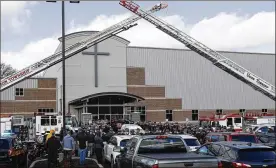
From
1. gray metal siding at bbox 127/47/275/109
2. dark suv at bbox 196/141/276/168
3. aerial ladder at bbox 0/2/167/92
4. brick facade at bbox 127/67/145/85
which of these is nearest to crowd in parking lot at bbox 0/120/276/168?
dark suv at bbox 196/141/276/168

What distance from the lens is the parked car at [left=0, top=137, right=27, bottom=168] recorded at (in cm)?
1683

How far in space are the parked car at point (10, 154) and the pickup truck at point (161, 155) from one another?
6.34m

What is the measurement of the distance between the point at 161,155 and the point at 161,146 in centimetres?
88

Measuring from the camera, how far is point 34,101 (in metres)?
53.0

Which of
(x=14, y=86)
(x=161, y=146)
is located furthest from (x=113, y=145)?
(x=14, y=86)

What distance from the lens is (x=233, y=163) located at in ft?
36.9

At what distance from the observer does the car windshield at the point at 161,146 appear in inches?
435

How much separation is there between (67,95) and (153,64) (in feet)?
42.2

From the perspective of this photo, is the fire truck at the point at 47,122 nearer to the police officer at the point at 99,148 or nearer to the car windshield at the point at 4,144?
the police officer at the point at 99,148

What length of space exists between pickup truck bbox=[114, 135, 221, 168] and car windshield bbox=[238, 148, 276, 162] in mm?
1438

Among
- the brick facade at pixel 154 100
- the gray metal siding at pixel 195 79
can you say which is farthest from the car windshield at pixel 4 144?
the gray metal siding at pixel 195 79

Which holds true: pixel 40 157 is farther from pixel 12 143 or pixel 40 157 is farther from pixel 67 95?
pixel 67 95

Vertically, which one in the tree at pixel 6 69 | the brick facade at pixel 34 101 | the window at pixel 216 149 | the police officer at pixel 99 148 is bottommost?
the police officer at pixel 99 148

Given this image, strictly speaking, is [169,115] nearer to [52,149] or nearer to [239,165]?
[52,149]
